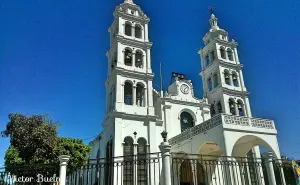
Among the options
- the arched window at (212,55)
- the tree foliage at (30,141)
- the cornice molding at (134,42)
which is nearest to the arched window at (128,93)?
the cornice molding at (134,42)

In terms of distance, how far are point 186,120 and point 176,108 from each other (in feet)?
5.27

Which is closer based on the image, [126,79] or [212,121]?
[212,121]

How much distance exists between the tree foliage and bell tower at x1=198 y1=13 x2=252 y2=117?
17.2 metres

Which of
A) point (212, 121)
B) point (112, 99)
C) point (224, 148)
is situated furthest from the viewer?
point (112, 99)

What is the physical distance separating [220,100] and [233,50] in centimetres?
772

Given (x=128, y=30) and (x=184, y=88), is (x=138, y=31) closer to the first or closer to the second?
(x=128, y=30)

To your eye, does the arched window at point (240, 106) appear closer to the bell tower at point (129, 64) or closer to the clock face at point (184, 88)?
the clock face at point (184, 88)

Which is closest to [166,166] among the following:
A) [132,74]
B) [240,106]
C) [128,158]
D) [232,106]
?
[128,158]

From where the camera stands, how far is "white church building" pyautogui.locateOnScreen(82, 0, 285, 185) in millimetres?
18500

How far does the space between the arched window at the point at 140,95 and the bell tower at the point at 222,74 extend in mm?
8480

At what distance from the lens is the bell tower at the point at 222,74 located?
27809 millimetres

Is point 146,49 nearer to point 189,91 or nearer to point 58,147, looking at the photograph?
point 189,91

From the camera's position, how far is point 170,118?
24.9 metres

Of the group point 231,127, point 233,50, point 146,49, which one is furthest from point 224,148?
point 233,50
